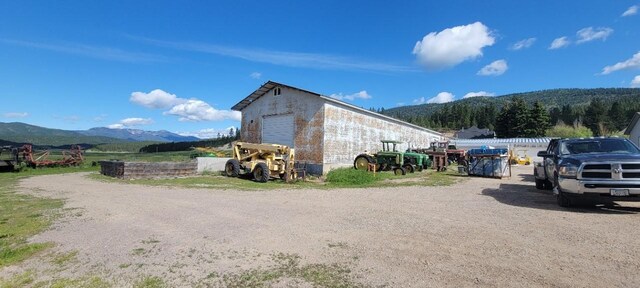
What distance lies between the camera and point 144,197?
11.0 meters

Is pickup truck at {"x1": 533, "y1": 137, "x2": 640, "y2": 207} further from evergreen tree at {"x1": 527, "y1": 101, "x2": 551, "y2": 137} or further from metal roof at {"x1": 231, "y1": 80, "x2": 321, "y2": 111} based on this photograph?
evergreen tree at {"x1": 527, "y1": 101, "x2": 551, "y2": 137}

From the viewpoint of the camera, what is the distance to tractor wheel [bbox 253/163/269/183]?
16422mm

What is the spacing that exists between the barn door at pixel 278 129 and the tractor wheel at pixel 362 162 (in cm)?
443

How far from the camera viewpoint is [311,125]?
20984 mm

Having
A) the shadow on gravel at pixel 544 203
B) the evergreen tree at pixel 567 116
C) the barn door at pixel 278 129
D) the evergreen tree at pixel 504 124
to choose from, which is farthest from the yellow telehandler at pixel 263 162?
the evergreen tree at pixel 567 116

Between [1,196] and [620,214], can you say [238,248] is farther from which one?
[1,196]

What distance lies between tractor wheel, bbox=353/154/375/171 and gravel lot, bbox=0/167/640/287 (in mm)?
11060

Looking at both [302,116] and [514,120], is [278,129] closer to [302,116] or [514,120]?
[302,116]

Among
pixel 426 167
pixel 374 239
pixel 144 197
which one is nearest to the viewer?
pixel 374 239

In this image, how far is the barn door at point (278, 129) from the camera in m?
22.4

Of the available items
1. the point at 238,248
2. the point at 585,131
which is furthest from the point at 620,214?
the point at 585,131

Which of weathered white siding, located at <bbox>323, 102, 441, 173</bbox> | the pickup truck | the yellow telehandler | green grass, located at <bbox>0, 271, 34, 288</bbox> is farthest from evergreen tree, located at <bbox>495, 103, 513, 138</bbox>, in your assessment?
green grass, located at <bbox>0, 271, 34, 288</bbox>

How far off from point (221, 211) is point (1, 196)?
857cm

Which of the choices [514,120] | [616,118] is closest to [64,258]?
[514,120]
